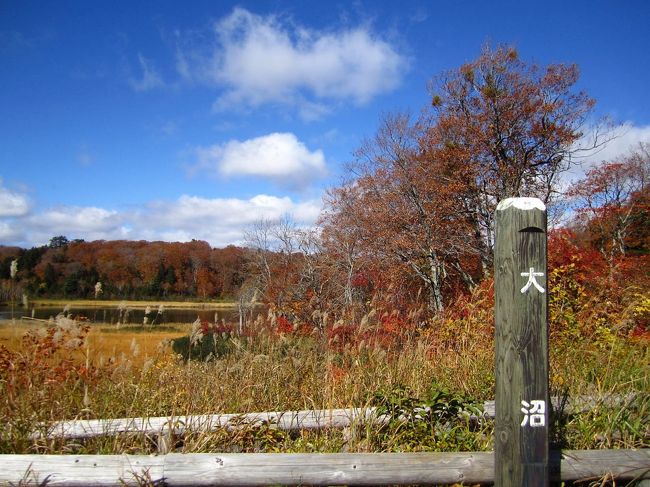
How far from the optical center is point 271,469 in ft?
9.73

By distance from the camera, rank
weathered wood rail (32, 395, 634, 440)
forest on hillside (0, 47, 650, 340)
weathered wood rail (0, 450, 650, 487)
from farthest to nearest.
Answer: forest on hillside (0, 47, 650, 340) < weathered wood rail (32, 395, 634, 440) < weathered wood rail (0, 450, 650, 487)

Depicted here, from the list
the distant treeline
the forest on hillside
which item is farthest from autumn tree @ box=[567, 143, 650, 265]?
the distant treeline

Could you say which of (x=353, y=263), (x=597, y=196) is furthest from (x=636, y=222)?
(x=353, y=263)

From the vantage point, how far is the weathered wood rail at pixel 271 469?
2.89 m

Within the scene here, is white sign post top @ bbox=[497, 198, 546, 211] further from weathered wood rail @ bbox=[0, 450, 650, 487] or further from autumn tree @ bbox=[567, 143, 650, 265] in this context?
autumn tree @ bbox=[567, 143, 650, 265]

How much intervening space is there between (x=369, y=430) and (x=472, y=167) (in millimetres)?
14806

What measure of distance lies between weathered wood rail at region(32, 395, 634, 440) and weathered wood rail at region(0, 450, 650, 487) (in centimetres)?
50

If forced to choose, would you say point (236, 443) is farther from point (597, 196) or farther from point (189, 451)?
point (597, 196)

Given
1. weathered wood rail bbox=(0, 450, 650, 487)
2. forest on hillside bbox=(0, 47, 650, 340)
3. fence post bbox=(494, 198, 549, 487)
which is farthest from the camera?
forest on hillside bbox=(0, 47, 650, 340)

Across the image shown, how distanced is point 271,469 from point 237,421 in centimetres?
82

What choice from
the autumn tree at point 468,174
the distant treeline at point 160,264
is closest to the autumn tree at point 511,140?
the autumn tree at point 468,174

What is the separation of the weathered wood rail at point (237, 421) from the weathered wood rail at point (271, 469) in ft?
1.66

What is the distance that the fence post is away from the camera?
2689 mm

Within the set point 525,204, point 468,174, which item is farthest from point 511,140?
point 525,204
